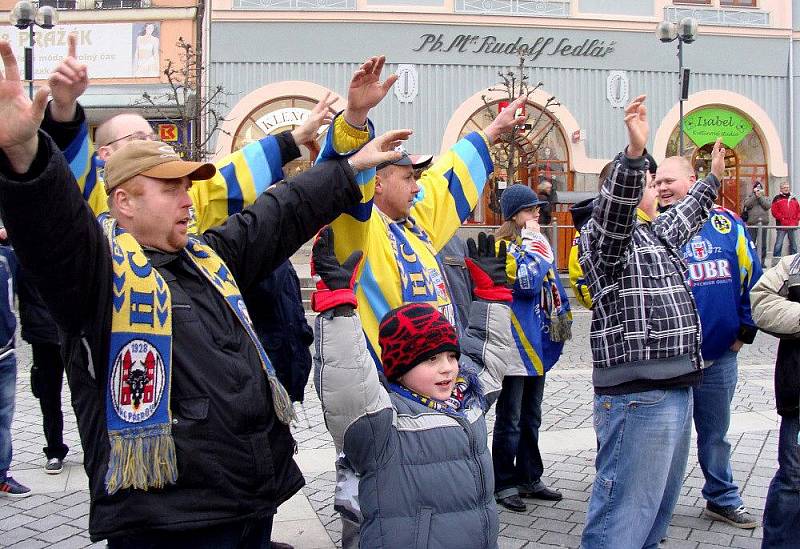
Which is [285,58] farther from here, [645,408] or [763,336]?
[645,408]

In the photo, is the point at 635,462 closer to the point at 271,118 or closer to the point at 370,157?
the point at 370,157

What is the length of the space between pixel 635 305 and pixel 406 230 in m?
0.97

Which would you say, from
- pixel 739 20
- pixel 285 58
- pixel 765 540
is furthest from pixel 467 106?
pixel 765 540

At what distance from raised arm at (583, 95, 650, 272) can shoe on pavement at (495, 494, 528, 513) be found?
1942mm

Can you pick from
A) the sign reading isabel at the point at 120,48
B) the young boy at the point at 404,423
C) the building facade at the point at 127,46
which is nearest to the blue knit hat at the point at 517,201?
the young boy at the point at 404,423

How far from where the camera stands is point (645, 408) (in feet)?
11.3

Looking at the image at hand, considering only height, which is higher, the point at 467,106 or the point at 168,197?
the point at 467,106

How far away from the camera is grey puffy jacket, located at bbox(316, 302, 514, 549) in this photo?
2.42 meters

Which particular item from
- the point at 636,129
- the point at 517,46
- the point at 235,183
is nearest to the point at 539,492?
the point at 636,129

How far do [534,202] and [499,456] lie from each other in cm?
158

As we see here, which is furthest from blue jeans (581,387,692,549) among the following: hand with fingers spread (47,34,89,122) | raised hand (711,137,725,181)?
hand with fingers spread (47,34,89,122)

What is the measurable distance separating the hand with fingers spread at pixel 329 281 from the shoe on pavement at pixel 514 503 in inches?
108

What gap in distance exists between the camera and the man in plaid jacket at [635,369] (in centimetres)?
341

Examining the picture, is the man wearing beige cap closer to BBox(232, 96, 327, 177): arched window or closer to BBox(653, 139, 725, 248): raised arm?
BBox(653, 139, 725, 248): raised arm
